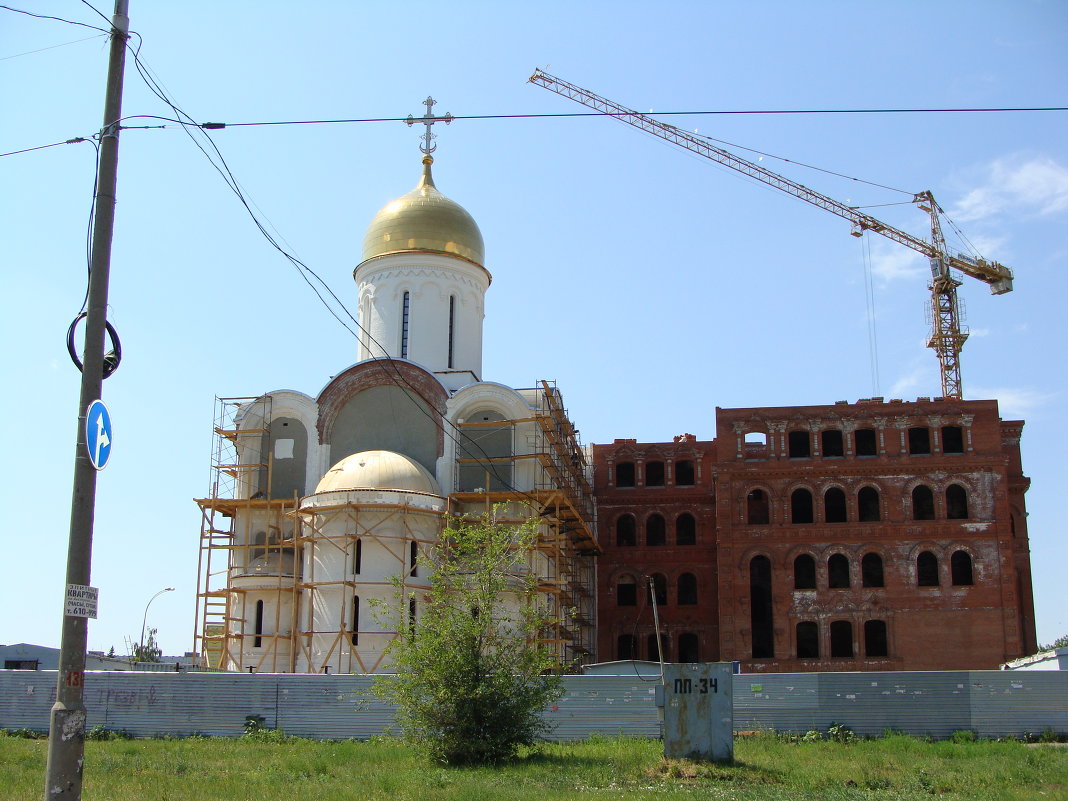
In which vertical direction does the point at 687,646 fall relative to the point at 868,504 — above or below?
below

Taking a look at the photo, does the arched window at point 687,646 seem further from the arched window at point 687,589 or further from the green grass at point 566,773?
the green grass at point 566,773

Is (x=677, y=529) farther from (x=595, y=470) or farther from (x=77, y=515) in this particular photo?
(x=77, y=515)

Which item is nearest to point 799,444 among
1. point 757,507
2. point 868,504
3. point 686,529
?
point 757,507

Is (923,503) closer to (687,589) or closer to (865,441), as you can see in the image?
(865,441)

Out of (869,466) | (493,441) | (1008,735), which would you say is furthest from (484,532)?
(869,466)

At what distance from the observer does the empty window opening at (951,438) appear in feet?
139

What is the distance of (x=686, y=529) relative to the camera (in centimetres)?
4744

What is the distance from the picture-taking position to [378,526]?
112 ft

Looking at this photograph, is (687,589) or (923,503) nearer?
(923,503)

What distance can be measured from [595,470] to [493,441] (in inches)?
442

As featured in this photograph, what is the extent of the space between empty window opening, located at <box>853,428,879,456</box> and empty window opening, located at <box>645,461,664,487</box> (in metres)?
8.83

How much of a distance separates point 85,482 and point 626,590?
37.2m

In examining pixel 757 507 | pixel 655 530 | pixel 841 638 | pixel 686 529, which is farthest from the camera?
pixel 655 530

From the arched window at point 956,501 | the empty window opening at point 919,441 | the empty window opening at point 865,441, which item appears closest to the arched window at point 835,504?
the empty window opening at point 865,441
